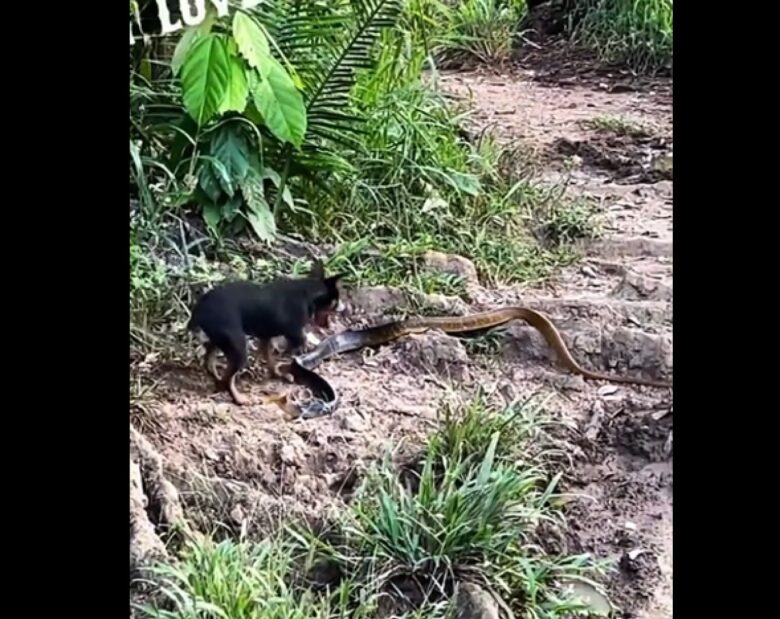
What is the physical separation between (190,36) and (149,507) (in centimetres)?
43

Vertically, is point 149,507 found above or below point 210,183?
below

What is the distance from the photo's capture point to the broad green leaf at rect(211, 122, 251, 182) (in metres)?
→ 1.16

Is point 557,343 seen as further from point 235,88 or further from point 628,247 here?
→ point 235,88

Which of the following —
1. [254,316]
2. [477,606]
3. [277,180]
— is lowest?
[477,606]

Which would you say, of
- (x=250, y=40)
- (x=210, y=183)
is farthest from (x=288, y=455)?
(x=250, y=40)

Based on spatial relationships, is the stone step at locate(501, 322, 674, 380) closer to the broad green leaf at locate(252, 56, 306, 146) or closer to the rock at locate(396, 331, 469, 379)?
the rock at locate(396, 331, 469, 379)

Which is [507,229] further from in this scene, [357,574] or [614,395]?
[357,574]

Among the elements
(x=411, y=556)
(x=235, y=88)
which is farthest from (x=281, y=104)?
(x=411, y=556)

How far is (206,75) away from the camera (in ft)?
3.72

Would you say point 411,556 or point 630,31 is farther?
point 630,31

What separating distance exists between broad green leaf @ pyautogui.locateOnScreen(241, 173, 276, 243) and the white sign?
15cm

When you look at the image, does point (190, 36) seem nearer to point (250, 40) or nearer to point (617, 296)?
point (250, 40)

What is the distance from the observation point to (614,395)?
113cm
